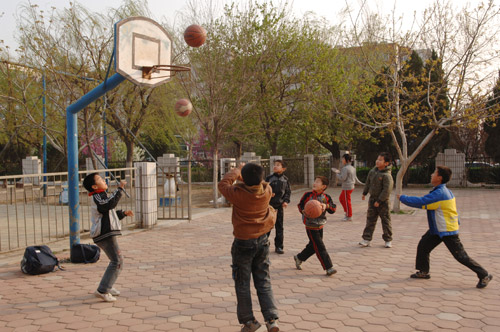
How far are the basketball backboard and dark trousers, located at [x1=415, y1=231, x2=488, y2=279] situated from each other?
183 inches

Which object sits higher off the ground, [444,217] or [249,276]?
[444,217]

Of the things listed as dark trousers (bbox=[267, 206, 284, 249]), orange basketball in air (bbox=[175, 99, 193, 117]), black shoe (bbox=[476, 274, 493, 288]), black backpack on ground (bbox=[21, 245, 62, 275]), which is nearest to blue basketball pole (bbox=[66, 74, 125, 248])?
black backpack on ground (bbox=[21, 245, 62, 275])

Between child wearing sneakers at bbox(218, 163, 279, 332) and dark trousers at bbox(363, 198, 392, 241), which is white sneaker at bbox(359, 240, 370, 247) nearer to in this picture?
dark trousers at bbox(363, 198, 392, 241)

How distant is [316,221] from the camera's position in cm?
556

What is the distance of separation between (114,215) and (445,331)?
3.67 meters

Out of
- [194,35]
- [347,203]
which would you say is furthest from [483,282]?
[194,35]

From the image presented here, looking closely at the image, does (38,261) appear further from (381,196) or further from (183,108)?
(381,196)

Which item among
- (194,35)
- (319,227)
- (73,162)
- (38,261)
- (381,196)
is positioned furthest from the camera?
(194,35)

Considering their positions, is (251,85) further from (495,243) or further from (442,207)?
(442,207)

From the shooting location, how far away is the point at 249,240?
12.5 feet

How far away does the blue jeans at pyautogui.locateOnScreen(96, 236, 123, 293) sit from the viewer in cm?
473

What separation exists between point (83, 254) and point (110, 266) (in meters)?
1.88

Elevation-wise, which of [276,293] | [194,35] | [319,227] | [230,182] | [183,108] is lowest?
[276,293]

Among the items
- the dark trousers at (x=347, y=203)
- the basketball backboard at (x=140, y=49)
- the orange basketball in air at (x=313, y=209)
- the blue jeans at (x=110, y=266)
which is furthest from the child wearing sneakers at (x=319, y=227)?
the dark trousers at (x=347, y=203)
